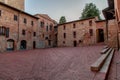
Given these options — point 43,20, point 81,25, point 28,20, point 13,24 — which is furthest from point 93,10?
point 13,24

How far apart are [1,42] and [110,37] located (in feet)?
52.0

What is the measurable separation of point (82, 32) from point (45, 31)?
996 cm

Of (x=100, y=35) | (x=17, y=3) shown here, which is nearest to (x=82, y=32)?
(x=100, y=35)

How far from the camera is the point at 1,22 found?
18828 mm

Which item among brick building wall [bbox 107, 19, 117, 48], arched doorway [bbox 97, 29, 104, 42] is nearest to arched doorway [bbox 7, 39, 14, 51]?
brick building wall [bbox 107, 19, 117, 48]

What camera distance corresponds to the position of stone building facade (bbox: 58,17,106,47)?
27984 millimetres

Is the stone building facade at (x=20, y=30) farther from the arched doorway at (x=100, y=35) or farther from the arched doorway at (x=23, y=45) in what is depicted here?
the arched doorway at (x=100, y=35)

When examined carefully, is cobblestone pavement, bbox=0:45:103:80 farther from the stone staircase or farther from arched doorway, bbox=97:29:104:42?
arched doorway, bbox=97:29:104:42

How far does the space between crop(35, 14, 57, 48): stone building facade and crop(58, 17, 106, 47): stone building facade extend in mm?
2383

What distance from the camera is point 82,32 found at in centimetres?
3028

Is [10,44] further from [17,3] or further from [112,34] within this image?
[112,34]

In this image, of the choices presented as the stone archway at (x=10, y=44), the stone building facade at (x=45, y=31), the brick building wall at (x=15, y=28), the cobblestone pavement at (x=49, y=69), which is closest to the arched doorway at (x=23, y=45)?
the brick building wall at (x=15, y=28)

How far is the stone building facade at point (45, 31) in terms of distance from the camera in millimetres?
29950

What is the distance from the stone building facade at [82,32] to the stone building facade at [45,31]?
238cm
